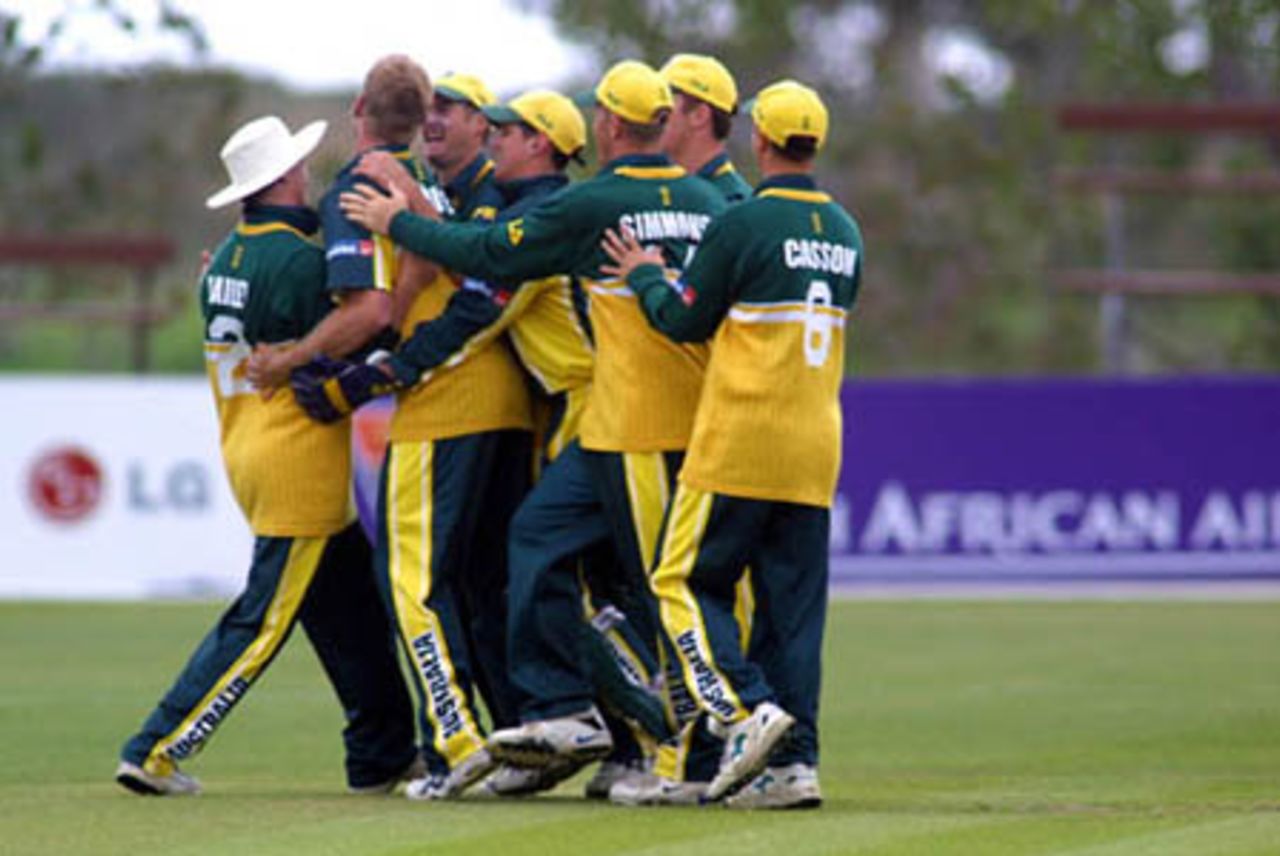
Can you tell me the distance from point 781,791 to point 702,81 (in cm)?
254

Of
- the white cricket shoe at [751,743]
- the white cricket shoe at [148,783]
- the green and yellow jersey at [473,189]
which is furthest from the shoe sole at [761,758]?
the green and yellow jersey at [473,189]

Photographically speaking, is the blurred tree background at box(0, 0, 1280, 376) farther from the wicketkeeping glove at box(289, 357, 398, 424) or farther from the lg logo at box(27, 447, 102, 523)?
the wicketkeeping glove at box(289, 357, 398, 424)

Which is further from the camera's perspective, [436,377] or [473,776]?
[436,377]

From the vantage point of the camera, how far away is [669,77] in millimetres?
10086

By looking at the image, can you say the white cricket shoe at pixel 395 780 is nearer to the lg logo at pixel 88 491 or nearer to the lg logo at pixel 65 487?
the lg logo at pixel 88 491

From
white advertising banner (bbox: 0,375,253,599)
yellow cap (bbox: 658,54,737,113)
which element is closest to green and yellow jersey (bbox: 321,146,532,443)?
yellow cap (bbox: 658,54,737,113)

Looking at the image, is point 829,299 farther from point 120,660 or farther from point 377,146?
point 120,660

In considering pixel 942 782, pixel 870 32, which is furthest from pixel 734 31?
pixel 942 782

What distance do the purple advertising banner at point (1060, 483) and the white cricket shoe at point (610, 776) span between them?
12.0 metres

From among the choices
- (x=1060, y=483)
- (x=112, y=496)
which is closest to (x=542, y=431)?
(x=112, y=496)

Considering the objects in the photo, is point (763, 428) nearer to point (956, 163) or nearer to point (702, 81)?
point (702, 81)

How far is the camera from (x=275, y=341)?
33.6ft

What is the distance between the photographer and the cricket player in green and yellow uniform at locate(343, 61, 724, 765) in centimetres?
970

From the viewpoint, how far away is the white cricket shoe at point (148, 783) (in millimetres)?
10102
